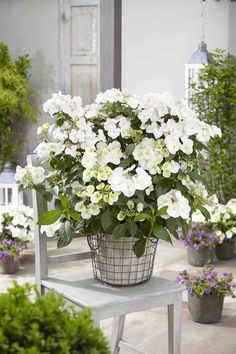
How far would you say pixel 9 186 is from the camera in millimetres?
5500

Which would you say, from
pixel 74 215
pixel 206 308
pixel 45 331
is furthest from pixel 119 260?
pixel 206 308

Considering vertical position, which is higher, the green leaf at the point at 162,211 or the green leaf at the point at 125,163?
the green leaf at the point at 125,163

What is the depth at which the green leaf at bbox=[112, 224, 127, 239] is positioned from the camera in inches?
75.5

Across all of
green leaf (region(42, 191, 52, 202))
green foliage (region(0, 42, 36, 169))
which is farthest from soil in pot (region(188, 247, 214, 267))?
green leaf (region(42, 191, 52, 202))

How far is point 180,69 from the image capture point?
6609 mm

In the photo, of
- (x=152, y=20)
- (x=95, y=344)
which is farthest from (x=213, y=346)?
(x=152, y=20)

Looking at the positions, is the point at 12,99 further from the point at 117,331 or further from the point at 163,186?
the point at 163,186

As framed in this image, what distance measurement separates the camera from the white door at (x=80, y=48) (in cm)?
574

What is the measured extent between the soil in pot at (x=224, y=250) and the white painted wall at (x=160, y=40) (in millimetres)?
2152

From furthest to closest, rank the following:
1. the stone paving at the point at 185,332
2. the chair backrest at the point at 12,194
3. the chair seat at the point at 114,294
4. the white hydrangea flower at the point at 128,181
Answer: the chair backrest at the point at 12,194
the stone paving at the point at 185,332
the chair seat at the point at 114,294
the white hydrangea flower at the point at 128,181

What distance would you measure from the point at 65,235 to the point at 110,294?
24cm

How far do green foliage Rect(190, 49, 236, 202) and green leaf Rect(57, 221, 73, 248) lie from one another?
10.8 feet

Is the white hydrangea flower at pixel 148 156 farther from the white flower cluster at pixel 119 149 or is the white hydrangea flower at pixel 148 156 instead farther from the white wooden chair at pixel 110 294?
the white wooden chair at pixel 110 294

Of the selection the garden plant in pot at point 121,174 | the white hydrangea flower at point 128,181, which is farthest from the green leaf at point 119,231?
the white hydrangea flower at point 128,181
